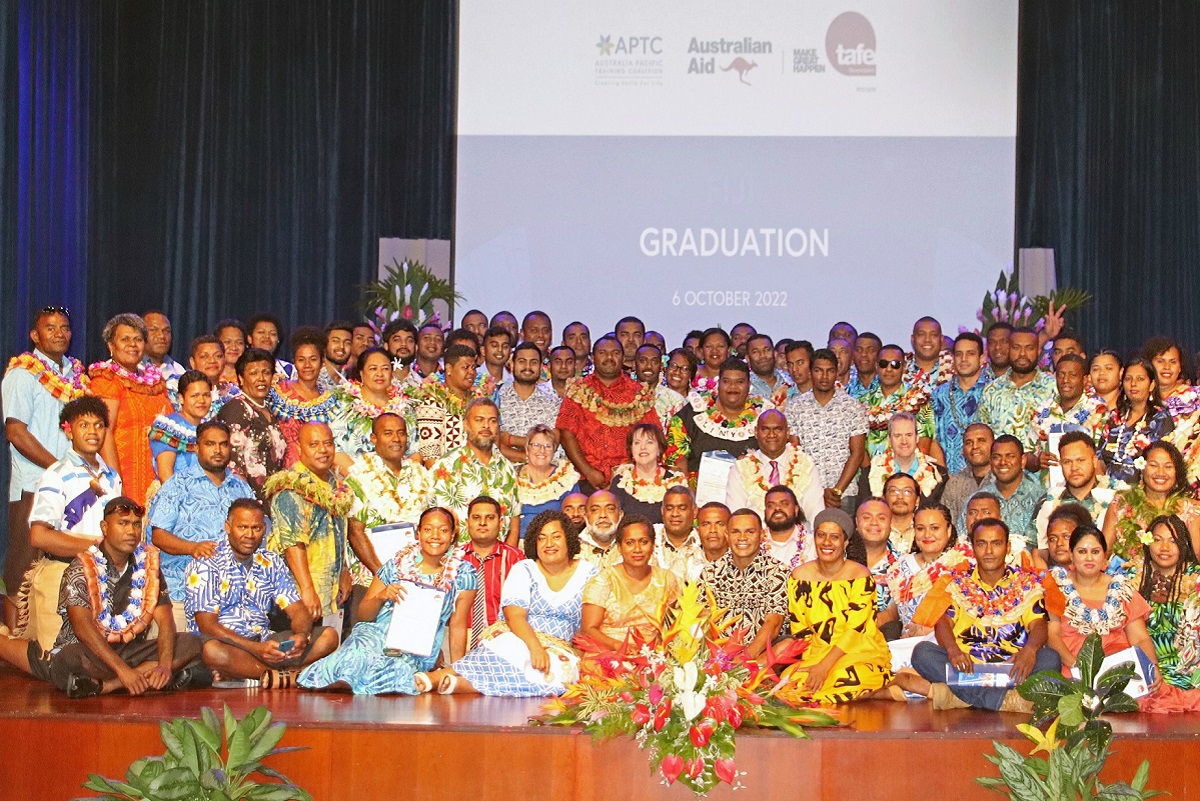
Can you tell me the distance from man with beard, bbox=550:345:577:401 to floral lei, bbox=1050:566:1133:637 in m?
2.86

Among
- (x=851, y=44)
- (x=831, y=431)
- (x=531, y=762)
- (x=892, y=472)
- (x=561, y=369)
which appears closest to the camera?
(x=531, y=762)

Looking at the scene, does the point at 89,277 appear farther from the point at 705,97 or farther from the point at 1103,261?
the point at 1103,261

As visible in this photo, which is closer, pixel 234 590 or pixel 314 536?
pixel 234 590

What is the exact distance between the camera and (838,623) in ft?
19.2

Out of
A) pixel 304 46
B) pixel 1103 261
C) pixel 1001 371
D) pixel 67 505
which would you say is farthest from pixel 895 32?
pixel 67 505

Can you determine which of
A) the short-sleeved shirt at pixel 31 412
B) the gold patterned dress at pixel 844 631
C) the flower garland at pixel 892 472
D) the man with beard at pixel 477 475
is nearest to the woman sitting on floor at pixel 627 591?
the gold patterned dress at pixel 844 631

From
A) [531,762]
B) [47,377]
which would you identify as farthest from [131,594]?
[531,762]

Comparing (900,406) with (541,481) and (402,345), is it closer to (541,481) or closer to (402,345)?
(541,481)

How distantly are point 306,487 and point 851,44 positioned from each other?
18.4ft

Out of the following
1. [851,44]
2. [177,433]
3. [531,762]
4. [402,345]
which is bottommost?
[531,762]

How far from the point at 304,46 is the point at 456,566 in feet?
20.7

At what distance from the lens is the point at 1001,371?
7570mm

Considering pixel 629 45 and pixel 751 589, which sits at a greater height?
pixel 629 45

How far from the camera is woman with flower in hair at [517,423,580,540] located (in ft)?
22.5
